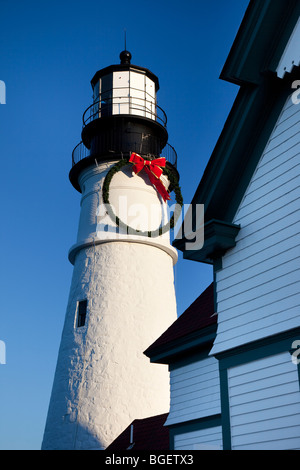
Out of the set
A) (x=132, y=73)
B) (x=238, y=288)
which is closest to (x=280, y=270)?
(x=238, y=288)

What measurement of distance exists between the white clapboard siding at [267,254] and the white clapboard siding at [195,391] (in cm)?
322

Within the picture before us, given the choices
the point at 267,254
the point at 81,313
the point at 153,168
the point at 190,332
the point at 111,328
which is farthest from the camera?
the point at 153,168

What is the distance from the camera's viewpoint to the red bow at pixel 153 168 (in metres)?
21.7

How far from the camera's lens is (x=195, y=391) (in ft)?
37.9

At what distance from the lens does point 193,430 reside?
11.4 m

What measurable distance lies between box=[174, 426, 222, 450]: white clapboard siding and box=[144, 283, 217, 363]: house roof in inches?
62.9

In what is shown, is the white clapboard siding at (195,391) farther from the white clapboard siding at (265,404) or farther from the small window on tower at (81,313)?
the small window on tower at (81,313)

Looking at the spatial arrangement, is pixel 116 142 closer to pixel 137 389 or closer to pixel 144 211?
pixel 144 211

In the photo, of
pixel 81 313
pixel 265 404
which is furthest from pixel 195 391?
pixel 81 313

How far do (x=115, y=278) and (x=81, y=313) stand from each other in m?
1.71

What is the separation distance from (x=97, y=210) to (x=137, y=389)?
662cm

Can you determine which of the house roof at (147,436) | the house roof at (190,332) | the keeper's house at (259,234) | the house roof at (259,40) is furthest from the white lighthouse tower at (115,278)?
the house roof at (259,40)

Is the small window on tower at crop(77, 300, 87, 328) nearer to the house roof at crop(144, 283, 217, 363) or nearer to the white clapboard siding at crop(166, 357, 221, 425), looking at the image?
the house roof at crop(144, 283, 217, 363)

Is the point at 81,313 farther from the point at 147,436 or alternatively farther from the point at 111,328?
the point at 147,436
